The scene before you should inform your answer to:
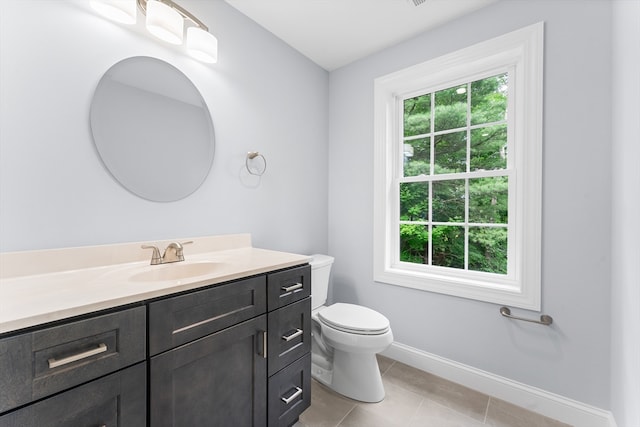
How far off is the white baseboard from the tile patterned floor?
39mm

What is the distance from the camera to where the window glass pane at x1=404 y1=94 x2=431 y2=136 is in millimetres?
2100

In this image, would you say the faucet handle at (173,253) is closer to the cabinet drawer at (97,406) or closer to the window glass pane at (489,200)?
the cabinet drawer at (97,406)

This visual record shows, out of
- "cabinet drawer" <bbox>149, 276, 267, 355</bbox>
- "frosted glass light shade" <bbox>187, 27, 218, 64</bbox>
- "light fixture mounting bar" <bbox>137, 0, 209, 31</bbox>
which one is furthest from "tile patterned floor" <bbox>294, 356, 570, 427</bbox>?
"light fixture mounting bar" <bbox>137, 0, 209, 31</bbox>

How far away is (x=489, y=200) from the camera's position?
1825 mm

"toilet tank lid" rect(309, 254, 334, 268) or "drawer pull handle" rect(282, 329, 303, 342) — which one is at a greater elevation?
"toilet tank lid" rect(309, 254, 334, 268)

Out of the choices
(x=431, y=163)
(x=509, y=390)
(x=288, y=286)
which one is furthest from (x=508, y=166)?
(x=288, y=286)

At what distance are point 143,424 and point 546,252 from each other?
203cm

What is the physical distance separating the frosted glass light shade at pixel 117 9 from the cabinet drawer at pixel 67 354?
1.28 metres

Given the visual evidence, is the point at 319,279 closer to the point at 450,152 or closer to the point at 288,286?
the point at 288,286

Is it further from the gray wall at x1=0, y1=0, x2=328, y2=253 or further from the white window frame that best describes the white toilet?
the gray wall at x1=0, y1=0, x2=328, y2=253

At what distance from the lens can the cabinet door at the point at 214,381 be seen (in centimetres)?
84

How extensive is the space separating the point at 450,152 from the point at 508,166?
0.39 m

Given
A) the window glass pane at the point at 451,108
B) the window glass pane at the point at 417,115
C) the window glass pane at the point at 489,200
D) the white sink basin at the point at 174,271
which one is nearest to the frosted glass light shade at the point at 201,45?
the white sink basin at the point at 174,271

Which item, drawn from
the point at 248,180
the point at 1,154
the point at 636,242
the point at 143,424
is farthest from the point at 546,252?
the point at 1,154
